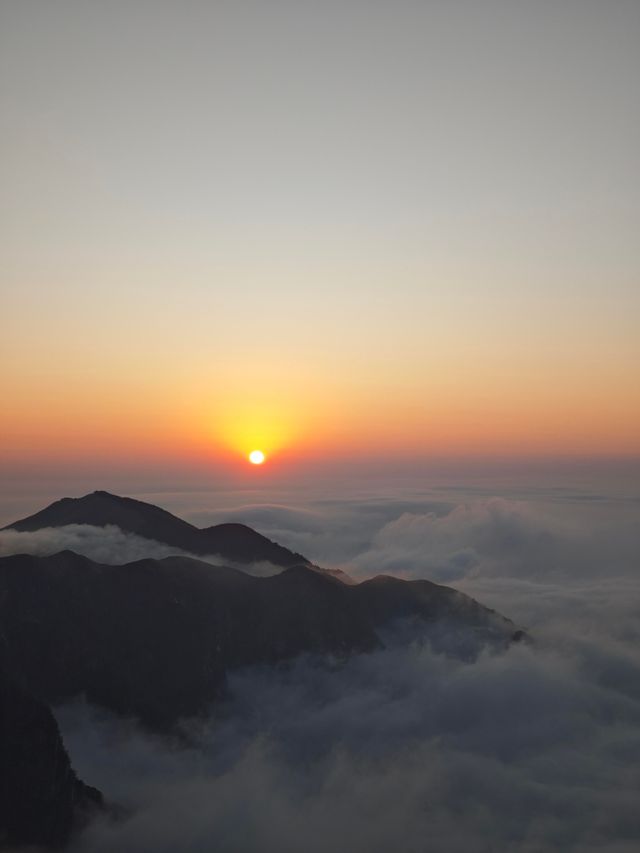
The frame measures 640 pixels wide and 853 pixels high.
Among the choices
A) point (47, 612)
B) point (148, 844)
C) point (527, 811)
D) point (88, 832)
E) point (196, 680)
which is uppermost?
point (47, 612)

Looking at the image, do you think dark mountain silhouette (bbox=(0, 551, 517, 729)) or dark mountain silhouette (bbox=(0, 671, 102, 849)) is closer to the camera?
dark mountain silhouette (bbox=(0, 671, 102, 849))

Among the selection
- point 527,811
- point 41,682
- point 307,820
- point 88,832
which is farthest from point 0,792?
point 527,811

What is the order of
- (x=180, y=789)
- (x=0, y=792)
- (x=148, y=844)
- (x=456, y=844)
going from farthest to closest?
(x=180, y=789), (x=456, y=844), (x=148, y=844), (x=0, y=792)

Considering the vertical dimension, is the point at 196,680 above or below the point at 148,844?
above

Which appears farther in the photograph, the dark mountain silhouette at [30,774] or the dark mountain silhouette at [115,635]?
the dark mountain silhouette at [115,635]

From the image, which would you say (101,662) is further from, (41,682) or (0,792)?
(0,792)

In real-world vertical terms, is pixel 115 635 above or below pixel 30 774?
above

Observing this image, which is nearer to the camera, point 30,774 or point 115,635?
point 30,774

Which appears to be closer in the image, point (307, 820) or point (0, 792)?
point (0, 792)
